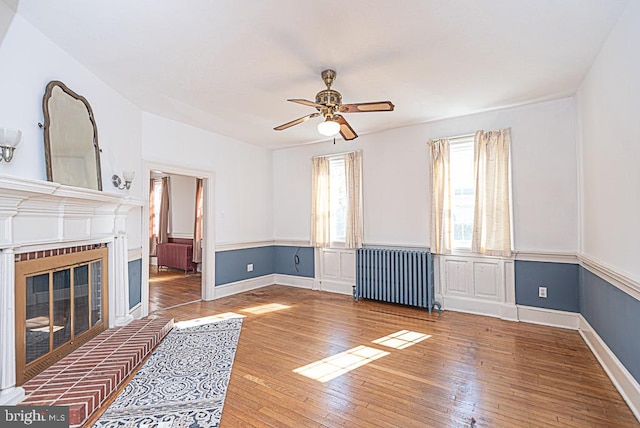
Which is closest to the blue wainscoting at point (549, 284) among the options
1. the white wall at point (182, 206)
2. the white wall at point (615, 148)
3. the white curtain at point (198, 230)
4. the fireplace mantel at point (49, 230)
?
the white wall at point (615, 148)

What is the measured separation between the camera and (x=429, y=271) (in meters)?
4.37

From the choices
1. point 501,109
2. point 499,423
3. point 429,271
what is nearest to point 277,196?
point 429,271

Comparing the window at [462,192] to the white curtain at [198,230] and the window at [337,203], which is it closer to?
the window at [337,203]

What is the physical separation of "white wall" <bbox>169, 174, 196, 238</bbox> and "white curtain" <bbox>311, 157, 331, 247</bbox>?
4.02 m

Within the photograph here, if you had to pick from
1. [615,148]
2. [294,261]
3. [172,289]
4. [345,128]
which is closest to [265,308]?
[294,261]

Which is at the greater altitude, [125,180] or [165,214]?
[125,180]

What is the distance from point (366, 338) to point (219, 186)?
131 inches

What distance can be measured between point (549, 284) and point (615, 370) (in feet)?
4.83

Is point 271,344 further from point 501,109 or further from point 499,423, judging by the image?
point 501,109

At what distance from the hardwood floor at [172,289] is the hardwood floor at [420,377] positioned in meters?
1.01

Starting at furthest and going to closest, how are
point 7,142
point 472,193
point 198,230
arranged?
1. point 198,230
2. point 472,193
3. point 7,142

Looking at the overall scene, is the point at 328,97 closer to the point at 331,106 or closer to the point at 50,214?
the point at 331,106

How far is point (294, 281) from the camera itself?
602 cm

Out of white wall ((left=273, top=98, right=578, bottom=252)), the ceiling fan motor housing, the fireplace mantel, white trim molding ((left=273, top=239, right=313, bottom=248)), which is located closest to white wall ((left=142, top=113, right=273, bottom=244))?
white trim molding ((left=273, top=239, right=313, bottom=248))
